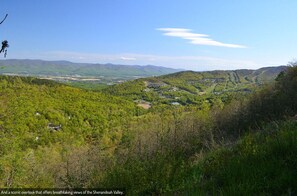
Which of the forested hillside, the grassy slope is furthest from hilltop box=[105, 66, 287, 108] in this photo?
the grassy slope

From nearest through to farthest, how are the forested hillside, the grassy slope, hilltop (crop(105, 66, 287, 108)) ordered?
the grassy slope, the forested hillside, hilltop (crop(105, 66, 287, 108))

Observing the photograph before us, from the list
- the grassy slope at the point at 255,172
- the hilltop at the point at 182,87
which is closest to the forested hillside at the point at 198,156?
the grassy slope at the point at 255,172

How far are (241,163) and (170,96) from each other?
134 metres

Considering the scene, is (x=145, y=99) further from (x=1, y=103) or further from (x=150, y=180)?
(x=150, y=180)

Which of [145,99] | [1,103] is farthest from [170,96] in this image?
[1,103]

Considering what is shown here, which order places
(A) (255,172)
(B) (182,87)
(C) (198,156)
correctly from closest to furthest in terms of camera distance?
(A) (255,172)
(C) (198,156)
(B) (182,87)

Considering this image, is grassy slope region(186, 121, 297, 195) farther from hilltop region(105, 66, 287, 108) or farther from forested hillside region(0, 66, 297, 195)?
hilltop region(105, 66, 287, 108)

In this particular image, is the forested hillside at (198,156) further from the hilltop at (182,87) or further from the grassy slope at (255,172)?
the hilltop at (182,87)

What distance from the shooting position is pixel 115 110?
3622 inches

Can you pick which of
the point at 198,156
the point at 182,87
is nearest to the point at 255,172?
the point at 198,156

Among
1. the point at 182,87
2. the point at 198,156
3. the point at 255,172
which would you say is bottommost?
the point at 182,87

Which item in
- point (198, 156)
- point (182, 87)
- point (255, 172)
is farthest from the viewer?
point (182, 87)

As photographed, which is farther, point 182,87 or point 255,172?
point 182,87

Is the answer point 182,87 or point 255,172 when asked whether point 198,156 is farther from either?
point 182,87
